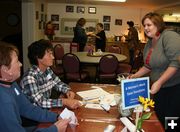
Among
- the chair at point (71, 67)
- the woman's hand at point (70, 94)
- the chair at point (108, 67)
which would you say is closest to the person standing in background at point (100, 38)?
the chair at point (108, 67)

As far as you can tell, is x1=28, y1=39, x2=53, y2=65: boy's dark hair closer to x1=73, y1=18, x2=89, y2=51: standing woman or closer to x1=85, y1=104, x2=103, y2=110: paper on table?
x1=85, y1=104, x2=103, y2=110: paper on table

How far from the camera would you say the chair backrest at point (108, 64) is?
4.93m

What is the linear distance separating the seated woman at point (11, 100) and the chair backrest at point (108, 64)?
10.4 feet

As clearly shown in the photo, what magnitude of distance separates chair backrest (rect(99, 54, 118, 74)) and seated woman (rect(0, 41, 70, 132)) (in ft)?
10.4

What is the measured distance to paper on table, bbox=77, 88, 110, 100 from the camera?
234 centimetres

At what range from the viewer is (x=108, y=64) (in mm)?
4973

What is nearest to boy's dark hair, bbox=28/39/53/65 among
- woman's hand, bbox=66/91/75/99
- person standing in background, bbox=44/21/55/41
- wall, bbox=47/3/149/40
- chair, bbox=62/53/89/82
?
woman's hand, bbox=66/91/75/99

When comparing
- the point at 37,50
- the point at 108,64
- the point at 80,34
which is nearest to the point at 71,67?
the point at 108,64

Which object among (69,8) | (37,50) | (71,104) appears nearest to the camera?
(71,104)

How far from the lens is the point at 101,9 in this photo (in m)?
9.52

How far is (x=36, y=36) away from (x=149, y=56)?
17.4ft

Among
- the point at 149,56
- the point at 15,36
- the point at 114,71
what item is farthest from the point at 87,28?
the point at 149,56

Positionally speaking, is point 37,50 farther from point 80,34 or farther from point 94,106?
point 80,34

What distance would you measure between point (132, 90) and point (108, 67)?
3.26 m
